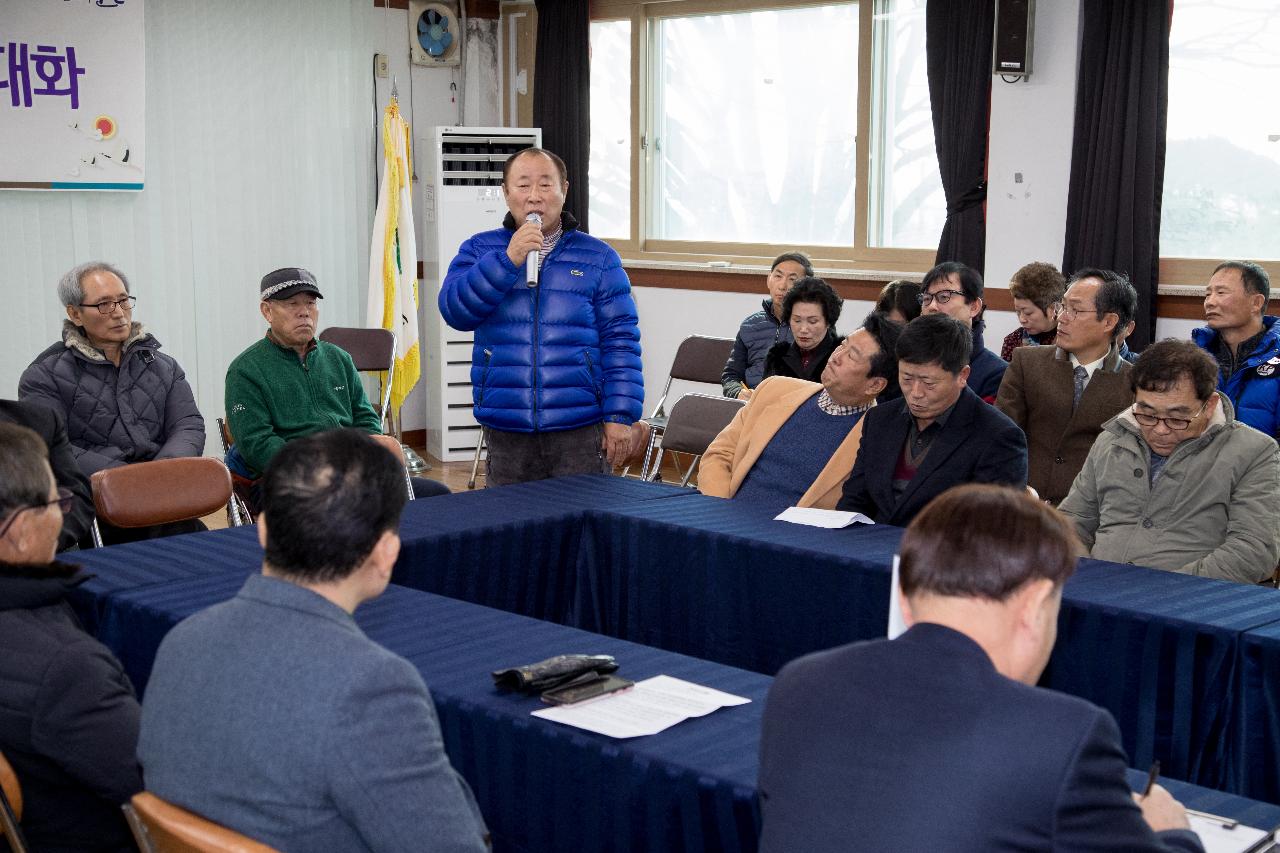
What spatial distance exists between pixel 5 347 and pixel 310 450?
570 centimetres

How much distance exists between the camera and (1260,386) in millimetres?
4527

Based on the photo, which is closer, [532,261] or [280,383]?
[532,261]

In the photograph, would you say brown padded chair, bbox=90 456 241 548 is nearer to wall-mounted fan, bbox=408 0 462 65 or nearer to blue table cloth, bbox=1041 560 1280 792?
blue table cloth, bbox=1041 560 1280 792

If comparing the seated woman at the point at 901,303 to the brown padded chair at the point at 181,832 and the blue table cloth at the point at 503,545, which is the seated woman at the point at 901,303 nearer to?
the blue table cloth at the point at 503,545

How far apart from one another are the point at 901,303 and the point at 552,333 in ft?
5.51

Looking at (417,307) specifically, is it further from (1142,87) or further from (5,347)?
(1142,87)

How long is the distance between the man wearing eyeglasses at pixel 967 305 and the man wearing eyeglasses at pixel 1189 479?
1.33 m

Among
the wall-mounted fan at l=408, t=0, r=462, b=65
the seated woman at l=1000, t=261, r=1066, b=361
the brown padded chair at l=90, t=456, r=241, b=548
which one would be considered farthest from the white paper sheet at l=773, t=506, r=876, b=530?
the wall-mounted fan at l=408, t=0, r=462, b=65

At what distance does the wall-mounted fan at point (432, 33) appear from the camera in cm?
795

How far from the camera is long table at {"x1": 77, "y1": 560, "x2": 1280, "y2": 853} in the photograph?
5.93ft

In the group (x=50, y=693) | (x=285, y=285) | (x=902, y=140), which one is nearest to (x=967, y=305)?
(x=902, y=140)

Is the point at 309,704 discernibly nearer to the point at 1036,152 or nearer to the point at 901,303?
the point at 901,303

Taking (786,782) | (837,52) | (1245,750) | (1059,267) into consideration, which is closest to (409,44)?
(837,52)

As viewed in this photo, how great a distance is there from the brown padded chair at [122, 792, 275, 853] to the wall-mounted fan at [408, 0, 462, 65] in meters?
6.97
